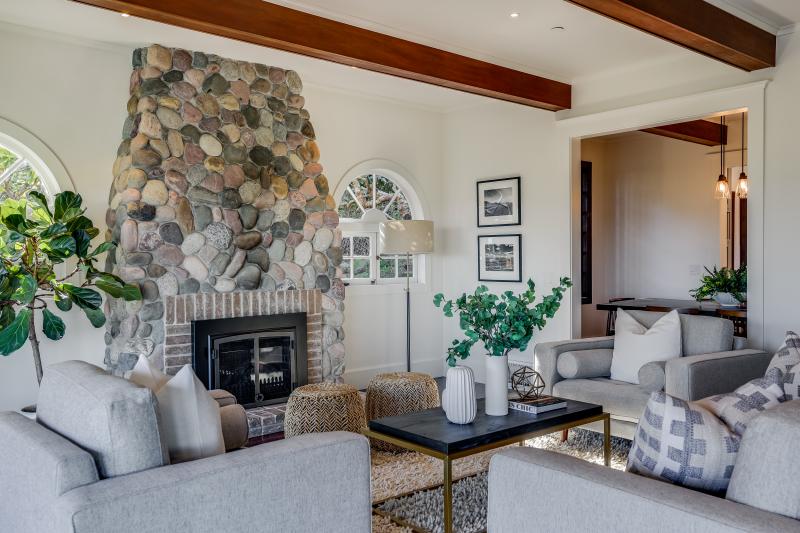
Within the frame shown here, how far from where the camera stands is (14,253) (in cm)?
421

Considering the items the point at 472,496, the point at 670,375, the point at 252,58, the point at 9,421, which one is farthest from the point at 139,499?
the point at 252,58

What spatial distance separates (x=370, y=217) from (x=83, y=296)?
2913mm

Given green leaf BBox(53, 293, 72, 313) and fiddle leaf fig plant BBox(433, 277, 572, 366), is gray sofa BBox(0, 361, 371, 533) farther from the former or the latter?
green leaf BBox(53, 293, 72, 313)

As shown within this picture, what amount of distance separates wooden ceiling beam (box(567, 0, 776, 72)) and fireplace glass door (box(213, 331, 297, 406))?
10.6 feet

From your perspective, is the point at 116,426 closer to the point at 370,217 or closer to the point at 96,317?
the point at 96,317

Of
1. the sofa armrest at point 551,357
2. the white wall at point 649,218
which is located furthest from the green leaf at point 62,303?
the white wall at point 649,218

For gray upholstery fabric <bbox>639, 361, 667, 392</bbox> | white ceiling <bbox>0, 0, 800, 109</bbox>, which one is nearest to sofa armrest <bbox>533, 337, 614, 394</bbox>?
gray upholstery fabric <bbox>639, 361, 667, 392</bbox>

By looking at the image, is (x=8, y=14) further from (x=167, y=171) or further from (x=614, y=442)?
(x=614, y=442)

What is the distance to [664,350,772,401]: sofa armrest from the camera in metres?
3.69

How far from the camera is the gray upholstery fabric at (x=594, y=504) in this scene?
151 cm

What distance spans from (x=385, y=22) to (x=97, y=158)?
2.26 metres

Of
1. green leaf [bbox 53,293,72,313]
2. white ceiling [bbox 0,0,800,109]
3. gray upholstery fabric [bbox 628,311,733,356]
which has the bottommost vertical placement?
gray upholstery fabric [bbox 628,311,733,356]

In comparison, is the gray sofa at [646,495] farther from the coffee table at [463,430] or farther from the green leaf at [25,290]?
the green leaf at [25,290]

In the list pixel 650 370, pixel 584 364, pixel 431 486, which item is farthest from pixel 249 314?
pixel 650 370
